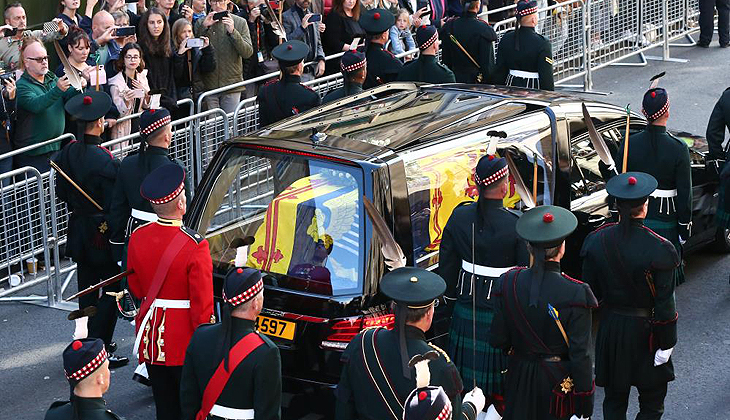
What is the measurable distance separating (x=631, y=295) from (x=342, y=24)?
7926mm

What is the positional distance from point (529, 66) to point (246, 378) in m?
7.09

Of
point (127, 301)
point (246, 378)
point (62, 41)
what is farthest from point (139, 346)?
point (62, 41)

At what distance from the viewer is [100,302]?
9.17 meters

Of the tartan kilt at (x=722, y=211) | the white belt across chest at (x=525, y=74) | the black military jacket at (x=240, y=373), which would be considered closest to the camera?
the black military jacket at (x=240, y=373)

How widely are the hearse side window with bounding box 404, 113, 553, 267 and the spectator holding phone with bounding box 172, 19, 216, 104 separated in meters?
5.01

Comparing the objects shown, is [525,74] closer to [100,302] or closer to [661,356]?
[100,302]

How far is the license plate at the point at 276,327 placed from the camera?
743cm

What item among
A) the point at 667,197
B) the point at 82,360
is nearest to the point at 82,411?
the point at 82,360

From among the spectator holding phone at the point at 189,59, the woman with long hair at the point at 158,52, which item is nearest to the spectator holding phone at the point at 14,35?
the woman with long hair at the point at 158,52

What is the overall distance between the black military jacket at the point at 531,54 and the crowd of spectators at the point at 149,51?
93.4 inches

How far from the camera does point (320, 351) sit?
734 centimetres

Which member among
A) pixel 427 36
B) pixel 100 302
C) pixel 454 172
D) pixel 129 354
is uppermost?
pixel 454 172

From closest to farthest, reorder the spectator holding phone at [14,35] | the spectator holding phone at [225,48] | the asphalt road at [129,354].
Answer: the asphalt road at [129,354] < the spectator holding phone at [14,35] < the spectator holding phone at [225,48]

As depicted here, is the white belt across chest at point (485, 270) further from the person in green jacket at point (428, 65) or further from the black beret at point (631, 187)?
the person in green jacket at point (428, 65)
